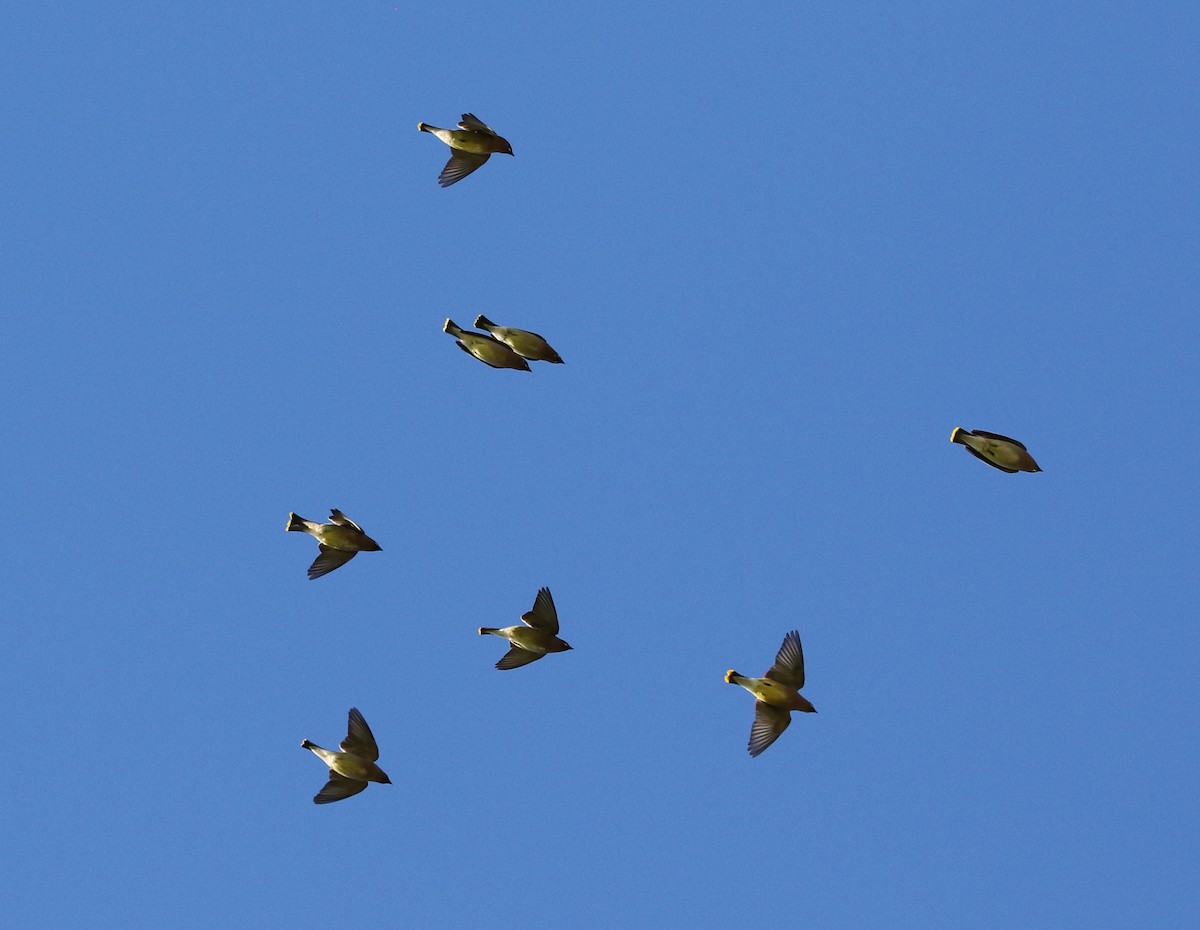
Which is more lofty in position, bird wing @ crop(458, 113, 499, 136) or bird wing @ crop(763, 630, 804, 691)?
bird wing @ crop(458, 113, 499, 136)

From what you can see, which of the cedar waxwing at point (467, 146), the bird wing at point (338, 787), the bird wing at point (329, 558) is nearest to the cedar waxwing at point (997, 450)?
Answer: the cedar waxwing at point (467, 146)

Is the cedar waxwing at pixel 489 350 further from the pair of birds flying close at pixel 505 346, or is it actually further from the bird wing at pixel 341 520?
the bird wing at pixel 341 520

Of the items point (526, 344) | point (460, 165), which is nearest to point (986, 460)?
point (526, 344)

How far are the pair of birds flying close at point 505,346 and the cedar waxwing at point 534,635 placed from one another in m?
2.79

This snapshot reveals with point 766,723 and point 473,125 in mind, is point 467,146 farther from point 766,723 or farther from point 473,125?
point 766,723

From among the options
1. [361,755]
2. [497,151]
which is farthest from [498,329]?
[361,755]

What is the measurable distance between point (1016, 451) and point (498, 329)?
19.5 feet

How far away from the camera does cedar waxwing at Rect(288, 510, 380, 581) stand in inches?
828

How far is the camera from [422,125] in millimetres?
21219

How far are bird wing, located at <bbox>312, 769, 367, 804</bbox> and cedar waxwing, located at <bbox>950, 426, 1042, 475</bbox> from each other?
8.24 metres

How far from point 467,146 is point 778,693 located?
295 inches

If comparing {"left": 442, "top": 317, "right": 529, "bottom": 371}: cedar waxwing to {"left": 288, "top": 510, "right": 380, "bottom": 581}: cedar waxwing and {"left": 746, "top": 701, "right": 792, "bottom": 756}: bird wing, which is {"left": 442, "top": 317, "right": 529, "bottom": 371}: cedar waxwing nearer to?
{"left": 288, "top": 510, "right": 380, "bottom": 581}: cedar waxwing

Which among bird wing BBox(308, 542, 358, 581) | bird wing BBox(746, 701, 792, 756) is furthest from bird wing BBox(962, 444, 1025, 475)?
bird wing BBox(308, 542, 358, 581)

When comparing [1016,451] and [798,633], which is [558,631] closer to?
[798,633]
